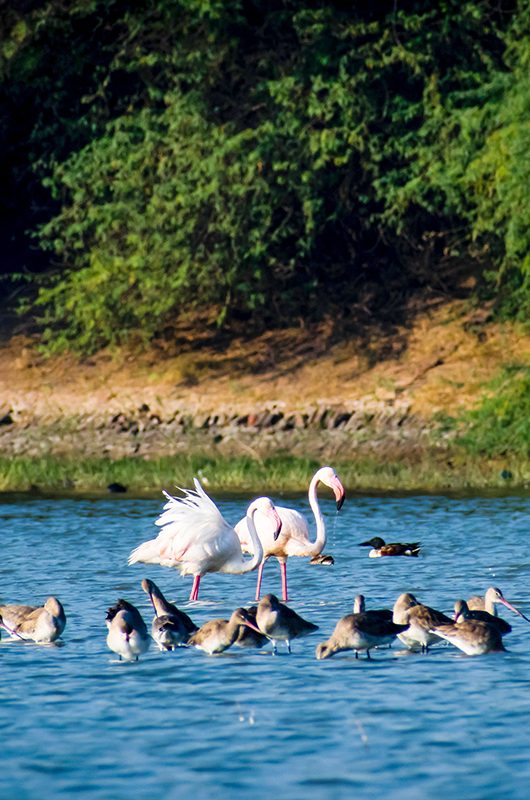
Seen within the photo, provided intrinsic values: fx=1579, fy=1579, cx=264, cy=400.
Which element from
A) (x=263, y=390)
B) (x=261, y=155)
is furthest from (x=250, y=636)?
(x=261, y=155)

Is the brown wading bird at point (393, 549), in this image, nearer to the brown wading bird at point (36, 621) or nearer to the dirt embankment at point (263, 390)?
the brown wading bird at point (36, 621)

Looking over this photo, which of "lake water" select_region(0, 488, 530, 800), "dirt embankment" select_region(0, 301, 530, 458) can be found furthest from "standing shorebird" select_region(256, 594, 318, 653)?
"dirt embankment" select_region(0, 301, 530, 458)

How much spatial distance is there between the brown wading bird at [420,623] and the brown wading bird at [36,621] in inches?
101

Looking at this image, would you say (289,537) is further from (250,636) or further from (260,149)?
(260,149)

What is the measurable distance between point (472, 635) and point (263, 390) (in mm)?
20625

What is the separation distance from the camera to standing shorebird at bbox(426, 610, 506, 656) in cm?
1125

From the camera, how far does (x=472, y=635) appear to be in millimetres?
11250

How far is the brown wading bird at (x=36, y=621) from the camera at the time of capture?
11883 millimetres

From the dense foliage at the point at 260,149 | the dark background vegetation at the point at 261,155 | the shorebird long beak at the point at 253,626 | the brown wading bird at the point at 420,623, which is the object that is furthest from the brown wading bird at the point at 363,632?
the dense foliage at the point at 260,149

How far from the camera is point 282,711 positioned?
9.89m

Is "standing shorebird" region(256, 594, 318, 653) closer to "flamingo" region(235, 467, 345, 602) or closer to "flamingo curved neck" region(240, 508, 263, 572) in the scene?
"flamingo curved neck" region(240, 508, 263, 572)

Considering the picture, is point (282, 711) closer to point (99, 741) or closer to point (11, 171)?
point (99, 741)

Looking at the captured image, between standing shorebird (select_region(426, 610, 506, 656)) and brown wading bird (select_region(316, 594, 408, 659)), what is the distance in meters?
0.34

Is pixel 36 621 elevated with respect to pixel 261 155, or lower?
lower
